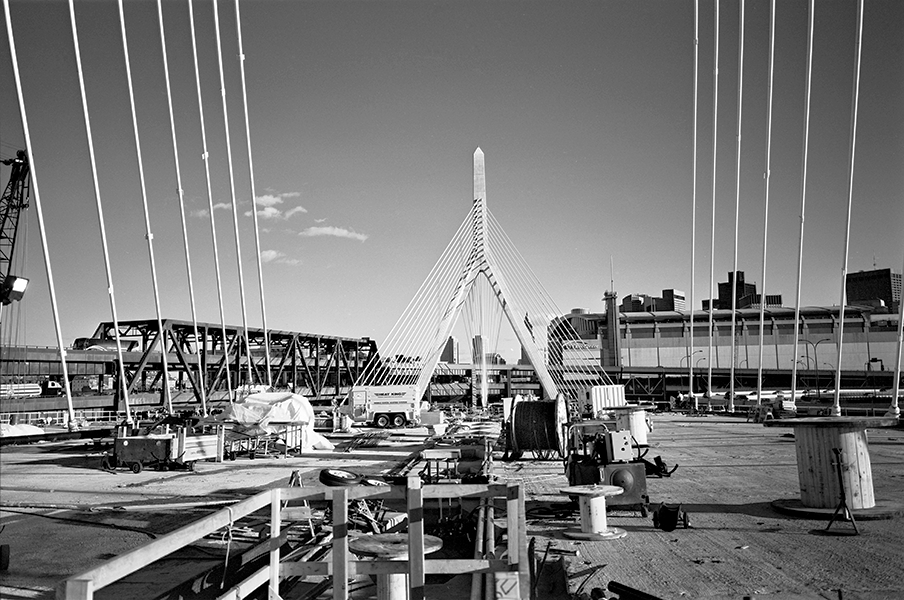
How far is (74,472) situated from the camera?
20.7m

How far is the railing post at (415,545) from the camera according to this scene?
5.30 m

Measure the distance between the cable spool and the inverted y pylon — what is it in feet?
67.6

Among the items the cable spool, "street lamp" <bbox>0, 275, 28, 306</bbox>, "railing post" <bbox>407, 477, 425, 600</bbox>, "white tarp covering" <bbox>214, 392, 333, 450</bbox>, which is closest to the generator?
"railing post" <bbox>407, 477, 425, 600</bbox>

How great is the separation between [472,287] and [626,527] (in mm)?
42379

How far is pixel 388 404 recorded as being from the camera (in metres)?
41.7

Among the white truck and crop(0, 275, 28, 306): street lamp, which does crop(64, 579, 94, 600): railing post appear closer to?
crop(0, 275, 28, 306): street lamp

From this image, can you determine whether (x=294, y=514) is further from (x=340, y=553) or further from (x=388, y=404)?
(x=388, y=404)

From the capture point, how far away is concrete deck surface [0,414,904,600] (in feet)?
25.5

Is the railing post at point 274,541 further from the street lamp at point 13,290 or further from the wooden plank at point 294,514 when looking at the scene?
the wooden plank at point 294,514

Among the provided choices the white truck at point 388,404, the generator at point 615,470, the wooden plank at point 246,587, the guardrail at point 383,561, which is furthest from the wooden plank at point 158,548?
the white truck at point 388,404

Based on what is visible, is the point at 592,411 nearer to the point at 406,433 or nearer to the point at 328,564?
the point at 406,433

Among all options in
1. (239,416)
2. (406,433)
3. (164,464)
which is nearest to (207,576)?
(164,464)

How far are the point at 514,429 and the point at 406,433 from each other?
16.0 metres

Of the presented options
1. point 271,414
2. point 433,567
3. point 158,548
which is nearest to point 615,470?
point 433,567
